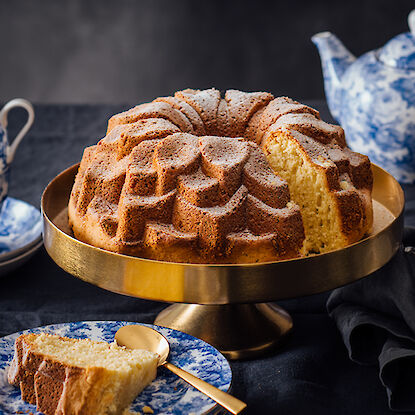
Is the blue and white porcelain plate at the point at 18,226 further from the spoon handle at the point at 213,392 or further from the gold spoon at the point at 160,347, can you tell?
the spoon handle at the point at 213,392

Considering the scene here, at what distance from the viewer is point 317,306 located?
1280 mm

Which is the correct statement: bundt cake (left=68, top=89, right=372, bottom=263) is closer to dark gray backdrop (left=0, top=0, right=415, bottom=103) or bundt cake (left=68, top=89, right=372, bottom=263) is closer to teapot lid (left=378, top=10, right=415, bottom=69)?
teapot lid (left=378, top=10, right=415, bottom=69)

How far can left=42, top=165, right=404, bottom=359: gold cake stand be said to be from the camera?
965 mm

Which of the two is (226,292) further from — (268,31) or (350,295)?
(268,31)

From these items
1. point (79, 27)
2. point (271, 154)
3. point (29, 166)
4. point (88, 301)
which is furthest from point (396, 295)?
point (79, 27)

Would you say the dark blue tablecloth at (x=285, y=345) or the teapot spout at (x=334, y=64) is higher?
the teapot spout at (x=334, y=64)

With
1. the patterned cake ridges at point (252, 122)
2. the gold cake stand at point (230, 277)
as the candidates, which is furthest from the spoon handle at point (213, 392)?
the patterned cake ridges at point (252, 122)

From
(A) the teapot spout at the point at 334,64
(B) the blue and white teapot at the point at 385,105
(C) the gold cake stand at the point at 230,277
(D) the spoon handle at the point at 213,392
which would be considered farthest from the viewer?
(A) the teapot spout at the point at 334,64

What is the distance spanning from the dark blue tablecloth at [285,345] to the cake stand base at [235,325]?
0.02m

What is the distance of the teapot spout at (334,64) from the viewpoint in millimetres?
1918

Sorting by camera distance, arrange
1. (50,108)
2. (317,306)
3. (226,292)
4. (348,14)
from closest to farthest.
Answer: (226,292) < (317,306) < (50,108) < (348,14)

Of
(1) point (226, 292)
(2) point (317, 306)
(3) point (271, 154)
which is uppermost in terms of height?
(3) point (271, 154)

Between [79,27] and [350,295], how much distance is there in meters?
2.41

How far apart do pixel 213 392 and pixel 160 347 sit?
0.47 ft
